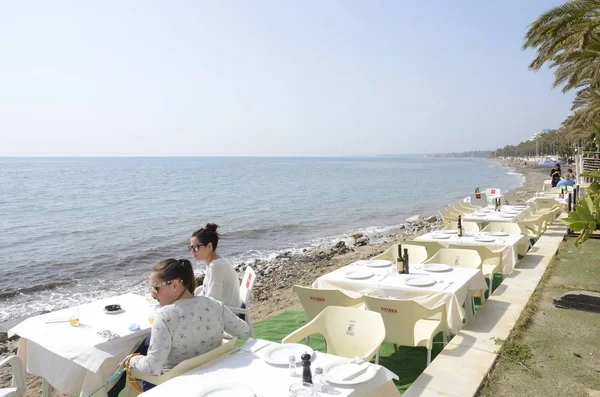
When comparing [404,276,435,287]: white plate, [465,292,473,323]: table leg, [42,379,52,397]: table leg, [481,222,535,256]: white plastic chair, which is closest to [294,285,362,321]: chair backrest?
[404,276,435,287]: white plate

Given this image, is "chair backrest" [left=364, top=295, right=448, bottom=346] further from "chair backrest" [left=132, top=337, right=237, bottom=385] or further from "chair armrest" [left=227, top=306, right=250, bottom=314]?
"chair backrest" [left=132, top=337, right=237, bottom=385]

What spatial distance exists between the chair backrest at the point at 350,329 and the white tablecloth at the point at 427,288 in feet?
3.98

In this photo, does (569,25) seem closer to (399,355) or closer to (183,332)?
(399,355)

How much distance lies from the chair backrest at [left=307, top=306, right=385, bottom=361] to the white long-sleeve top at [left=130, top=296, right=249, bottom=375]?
1.07 meters

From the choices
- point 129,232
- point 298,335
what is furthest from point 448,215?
point 129,232

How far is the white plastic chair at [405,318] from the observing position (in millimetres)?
4215

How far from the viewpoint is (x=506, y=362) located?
423 cm

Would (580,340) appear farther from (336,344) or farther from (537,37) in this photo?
(537,37)

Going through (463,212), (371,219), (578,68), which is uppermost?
(578,68)

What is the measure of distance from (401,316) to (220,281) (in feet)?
5.94

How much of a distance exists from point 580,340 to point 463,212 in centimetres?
888

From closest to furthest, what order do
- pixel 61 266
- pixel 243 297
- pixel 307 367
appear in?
pixel 307 367 < pixel 243 297 < pixel 61 266

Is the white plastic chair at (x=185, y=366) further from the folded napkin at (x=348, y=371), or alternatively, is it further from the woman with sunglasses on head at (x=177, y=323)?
the folded napkin at (x=348, y=371)

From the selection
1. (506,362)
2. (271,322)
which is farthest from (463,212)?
(506,362)
